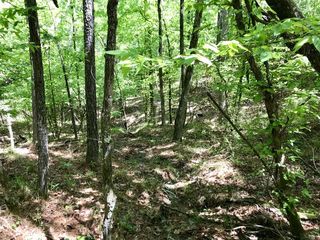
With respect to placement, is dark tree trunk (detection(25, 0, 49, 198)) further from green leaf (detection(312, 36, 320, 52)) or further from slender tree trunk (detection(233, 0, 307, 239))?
green leaf (detection(312, 36, 320, 52))

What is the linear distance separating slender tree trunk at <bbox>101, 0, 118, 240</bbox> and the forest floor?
138cm

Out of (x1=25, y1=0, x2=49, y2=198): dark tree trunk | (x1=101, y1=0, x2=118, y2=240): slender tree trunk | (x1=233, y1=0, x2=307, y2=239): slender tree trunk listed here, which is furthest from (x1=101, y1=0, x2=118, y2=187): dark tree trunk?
(x1=25, y1=0, x2=49, y2=198): dark tree trunk

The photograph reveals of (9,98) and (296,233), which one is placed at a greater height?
(9,98)

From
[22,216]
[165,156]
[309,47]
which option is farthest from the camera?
[165,156]

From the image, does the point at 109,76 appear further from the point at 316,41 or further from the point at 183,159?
the point at 183,159

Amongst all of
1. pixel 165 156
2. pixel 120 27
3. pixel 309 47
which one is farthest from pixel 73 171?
pixel 120 27

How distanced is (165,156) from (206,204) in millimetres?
3975

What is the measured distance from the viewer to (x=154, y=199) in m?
8.05

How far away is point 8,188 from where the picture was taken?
7.10m

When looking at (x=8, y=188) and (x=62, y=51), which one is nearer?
(x=8, y=188)

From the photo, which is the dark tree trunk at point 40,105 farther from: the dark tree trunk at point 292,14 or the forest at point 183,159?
the dark tree trunk at point 292,14

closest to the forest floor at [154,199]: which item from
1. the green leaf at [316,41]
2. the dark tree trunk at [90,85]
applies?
the dark tree trunk at [90,85]

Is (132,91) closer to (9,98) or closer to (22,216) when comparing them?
(9,98)

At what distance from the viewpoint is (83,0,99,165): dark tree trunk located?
904 cm
